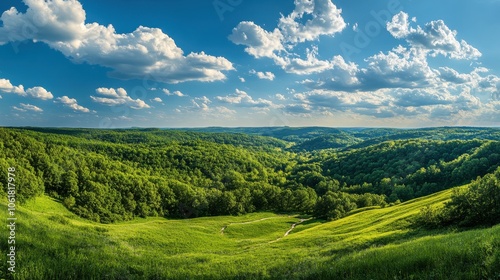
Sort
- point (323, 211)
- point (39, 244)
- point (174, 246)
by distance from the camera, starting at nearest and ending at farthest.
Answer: point (39, 244)
point (174, 246)
point (323, 211)

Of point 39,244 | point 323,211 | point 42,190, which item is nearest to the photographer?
point 39,244

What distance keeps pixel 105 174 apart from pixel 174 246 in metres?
102

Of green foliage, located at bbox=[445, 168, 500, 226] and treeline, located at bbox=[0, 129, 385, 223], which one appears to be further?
treeline, located at bbox=[0, 129, 385, 223]

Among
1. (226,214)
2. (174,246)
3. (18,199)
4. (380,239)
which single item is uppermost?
(380,239)

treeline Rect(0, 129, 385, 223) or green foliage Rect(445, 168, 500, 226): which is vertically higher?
green foliage Rect(445, 168, 500, 226)

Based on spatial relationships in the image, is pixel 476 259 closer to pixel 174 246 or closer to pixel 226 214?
pixel 174 246

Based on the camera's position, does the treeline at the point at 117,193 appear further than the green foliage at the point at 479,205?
Yes

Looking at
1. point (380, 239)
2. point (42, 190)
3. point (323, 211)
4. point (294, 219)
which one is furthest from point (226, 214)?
point (380, 239)

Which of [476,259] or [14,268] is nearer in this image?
[476,259]

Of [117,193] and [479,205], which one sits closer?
[479,205]

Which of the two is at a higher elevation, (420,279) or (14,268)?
(420,279)

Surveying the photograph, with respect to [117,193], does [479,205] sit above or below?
above

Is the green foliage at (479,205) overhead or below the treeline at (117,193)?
overhead

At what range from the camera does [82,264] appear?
20672 mm
